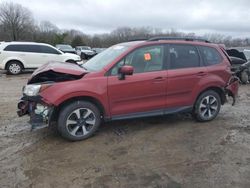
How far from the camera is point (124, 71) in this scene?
482cm

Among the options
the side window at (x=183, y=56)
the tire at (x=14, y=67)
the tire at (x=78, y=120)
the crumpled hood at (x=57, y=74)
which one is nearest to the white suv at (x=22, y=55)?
the tire at (x=14, y=67)

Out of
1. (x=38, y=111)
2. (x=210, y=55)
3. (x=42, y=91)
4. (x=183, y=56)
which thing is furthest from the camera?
(x=210, y=55)

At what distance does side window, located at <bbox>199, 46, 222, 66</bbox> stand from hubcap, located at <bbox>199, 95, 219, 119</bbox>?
756 mm

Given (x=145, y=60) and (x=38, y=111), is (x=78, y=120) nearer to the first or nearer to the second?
(x=38, y=111)

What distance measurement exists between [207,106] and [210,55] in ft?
3.65

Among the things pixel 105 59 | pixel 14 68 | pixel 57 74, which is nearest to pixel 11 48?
pixel 14 68

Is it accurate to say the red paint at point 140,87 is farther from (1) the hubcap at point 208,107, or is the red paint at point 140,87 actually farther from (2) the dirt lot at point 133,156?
(2) the dirt lot at point 133,156

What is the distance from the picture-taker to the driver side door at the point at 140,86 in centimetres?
498

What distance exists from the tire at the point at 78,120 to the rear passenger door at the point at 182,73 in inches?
61.2

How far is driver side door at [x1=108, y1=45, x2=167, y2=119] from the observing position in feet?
16.3

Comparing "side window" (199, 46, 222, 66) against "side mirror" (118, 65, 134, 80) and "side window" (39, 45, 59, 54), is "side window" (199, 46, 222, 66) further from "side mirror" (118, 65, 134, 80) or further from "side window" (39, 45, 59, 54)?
"side window" (39, 45, 59, 54)

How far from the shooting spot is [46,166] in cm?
A: 395

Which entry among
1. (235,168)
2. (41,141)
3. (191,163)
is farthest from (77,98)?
(235,168)

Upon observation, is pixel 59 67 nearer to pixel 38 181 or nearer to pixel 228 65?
pixel 38 181
